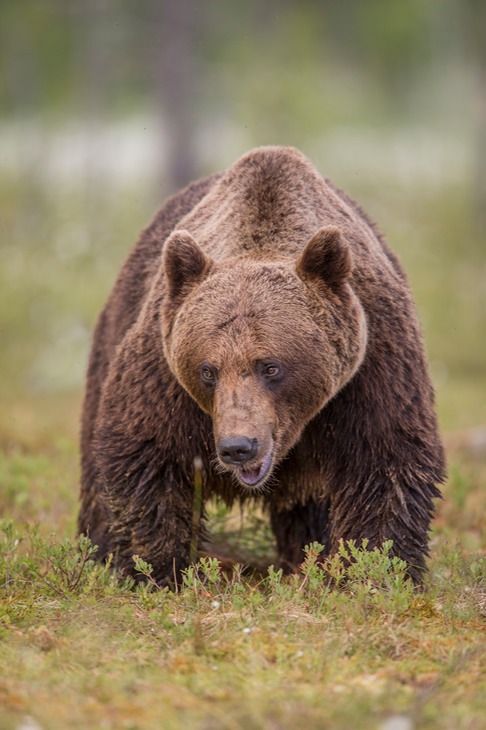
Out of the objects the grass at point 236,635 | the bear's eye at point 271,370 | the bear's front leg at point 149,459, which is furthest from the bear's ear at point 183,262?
the grass at point 236,635

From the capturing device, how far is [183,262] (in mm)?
5496

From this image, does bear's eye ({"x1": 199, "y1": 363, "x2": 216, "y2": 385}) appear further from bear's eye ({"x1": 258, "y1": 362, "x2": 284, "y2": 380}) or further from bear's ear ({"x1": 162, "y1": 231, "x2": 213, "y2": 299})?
bear's ear ({"x1": 162, "y1": 231, "x2": 213, "y2": 299})

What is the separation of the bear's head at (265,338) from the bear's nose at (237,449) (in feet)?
0.05

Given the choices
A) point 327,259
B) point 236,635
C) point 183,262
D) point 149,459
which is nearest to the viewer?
point 236,635

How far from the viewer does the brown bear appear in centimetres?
520

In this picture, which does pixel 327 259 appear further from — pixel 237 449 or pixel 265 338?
pixel 237 449

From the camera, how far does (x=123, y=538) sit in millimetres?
5969

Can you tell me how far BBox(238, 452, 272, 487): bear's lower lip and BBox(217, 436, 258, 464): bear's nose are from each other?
0.50ft

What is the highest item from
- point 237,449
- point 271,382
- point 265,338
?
point 265,338

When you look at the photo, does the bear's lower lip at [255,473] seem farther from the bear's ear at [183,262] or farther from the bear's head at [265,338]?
the bear's ear at [183,262]

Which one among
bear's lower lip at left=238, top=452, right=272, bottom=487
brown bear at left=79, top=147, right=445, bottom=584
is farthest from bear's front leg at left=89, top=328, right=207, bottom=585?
bear's lower lip at left=238, top=452, right=272, bottom=487

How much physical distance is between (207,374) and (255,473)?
490 mm

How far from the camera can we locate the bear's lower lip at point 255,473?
5.12m

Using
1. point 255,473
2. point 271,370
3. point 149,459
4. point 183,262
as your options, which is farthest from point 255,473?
point 183,262
